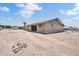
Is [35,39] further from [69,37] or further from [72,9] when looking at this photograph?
[72,9]

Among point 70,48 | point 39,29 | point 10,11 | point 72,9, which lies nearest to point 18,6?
point 10,11

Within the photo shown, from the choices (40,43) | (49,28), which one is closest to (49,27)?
(49,28)

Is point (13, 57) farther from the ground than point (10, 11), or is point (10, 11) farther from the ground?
point (10, 11)

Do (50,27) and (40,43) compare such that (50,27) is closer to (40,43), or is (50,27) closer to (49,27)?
(49,27)

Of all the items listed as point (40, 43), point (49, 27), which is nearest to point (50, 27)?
point (49, 27)

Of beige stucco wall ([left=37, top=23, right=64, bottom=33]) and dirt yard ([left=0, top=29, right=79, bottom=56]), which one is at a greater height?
beige stucco wall ([left=37, top=23, right=64, bottom=33])

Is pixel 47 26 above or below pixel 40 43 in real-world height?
above
